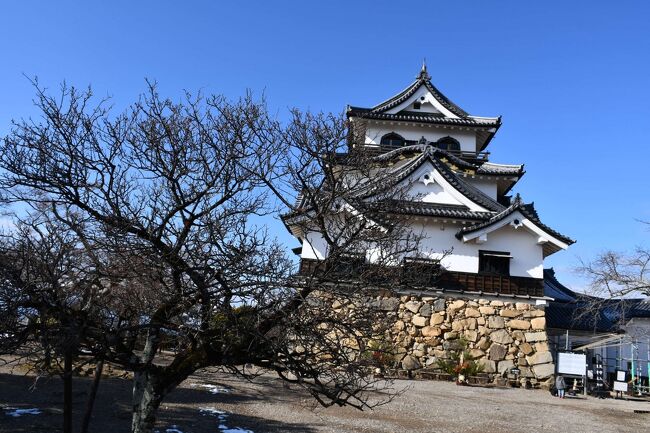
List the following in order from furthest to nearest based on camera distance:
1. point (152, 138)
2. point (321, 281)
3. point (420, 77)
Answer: point (420, 77) < point (152, 138) < point (321, 281)

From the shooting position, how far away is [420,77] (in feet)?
78.8

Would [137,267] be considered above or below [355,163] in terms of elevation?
below

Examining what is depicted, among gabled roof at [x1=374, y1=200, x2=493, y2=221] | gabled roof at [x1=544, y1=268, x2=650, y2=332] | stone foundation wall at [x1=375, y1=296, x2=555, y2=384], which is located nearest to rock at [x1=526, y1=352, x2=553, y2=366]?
stone foundation wall at [x1=375, y1=296, x2=555, y2=384]

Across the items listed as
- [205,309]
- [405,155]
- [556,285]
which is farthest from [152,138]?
[556,285]

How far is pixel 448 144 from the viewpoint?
2203 cm

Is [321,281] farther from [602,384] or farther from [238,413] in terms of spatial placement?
[602,384]

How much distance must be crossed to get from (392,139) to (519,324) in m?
9.15

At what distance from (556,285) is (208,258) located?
78.2 ft

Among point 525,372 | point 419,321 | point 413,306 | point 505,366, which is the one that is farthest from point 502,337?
point 413,306

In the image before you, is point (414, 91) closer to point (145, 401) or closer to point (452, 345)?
point (452, 345)

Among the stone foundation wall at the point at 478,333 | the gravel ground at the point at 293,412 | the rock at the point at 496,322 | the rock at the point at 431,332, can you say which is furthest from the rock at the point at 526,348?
the gravel ground at the point at 293,412

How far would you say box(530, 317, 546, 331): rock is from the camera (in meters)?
16.9

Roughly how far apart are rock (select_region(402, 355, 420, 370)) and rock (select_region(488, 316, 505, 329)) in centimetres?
270

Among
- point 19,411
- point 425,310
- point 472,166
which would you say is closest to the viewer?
point 19,411
